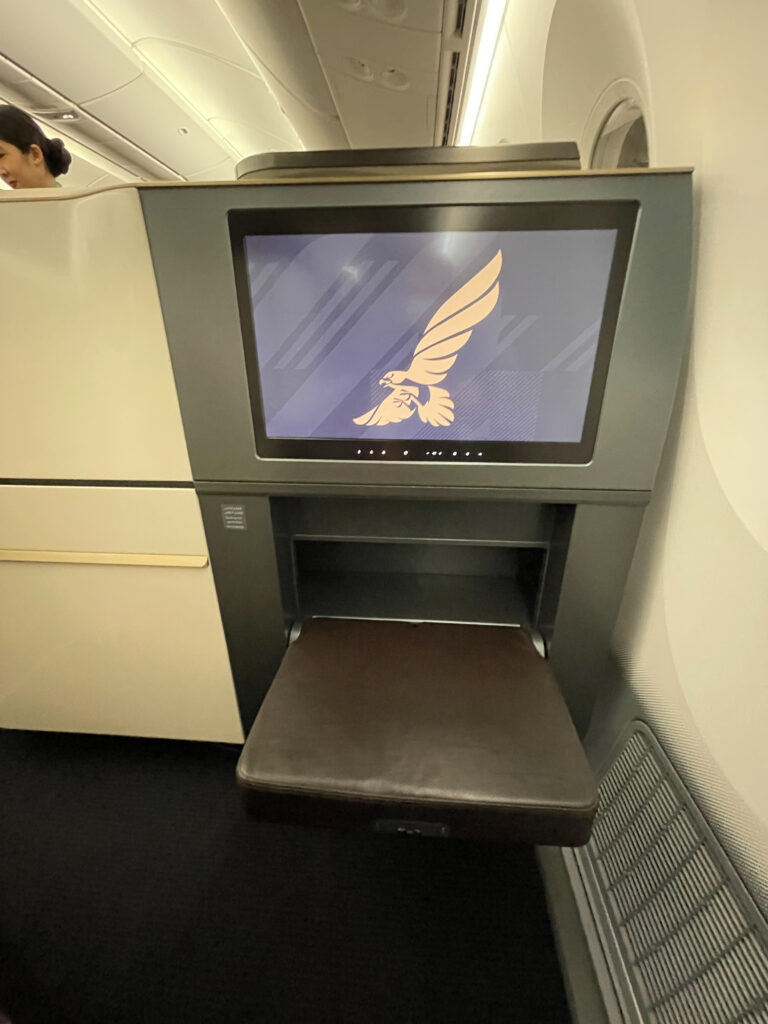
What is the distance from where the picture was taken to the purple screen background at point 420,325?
661mm

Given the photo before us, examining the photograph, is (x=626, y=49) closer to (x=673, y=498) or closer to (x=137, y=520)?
(x=673, y=498)

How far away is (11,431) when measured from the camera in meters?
0.84

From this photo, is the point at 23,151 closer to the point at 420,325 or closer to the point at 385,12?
the point at 385,12

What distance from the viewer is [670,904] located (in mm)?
665

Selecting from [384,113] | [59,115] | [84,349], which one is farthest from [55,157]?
[59,115]

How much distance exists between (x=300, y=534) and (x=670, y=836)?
33.6 inches

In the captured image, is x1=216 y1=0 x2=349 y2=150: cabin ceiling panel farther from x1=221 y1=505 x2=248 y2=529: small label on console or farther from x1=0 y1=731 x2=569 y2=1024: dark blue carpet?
→ x1=0 y1=731 x2=569 y2=1024: dark blue carpet

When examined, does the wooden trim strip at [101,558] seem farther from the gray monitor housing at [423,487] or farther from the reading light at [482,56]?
the reading light at [482,56]

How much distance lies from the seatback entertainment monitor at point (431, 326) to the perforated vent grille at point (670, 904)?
595mm

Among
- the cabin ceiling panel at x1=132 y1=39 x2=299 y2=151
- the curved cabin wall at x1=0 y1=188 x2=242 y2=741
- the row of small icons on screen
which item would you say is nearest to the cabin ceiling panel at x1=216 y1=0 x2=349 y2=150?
the cabin ceiling panel at x1=132 y1=39 x2=299 y2=151

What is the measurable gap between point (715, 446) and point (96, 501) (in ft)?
3.72

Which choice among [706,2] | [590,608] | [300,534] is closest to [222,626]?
[300,534]

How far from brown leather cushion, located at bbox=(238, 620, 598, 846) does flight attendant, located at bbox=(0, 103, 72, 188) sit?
1618 millimetres

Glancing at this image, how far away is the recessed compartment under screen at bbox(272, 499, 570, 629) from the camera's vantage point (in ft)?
3.04
